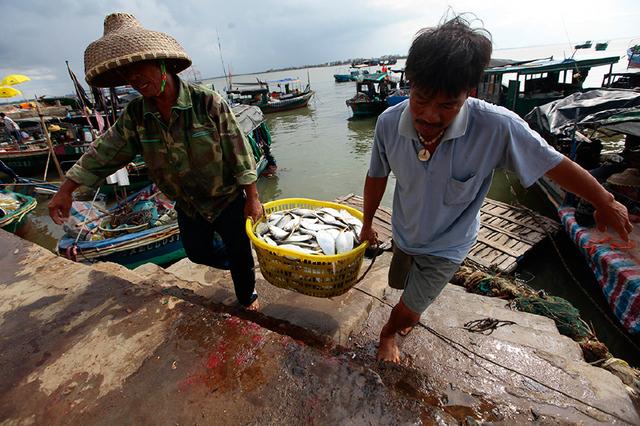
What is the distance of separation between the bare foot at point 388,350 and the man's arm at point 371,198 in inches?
30.0

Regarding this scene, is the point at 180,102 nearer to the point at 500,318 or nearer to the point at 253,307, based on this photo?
the point at 253,307

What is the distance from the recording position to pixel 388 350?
2400 mm

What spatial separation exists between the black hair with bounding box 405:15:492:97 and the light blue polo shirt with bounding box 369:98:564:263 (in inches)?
9.8

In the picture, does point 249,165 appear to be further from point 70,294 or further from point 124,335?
point 70,294

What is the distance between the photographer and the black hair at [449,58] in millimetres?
1369

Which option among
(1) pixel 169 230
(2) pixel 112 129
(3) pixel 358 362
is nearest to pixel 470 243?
(3) pixel 358 362

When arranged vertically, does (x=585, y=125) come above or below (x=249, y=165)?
below

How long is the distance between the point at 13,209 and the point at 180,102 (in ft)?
33.3

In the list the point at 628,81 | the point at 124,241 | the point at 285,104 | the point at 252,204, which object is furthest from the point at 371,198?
the point at 285,104

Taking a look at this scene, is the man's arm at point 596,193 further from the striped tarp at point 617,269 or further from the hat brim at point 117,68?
the striped tarp at point 617,269

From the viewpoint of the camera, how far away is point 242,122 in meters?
10.8

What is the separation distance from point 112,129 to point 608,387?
3977 mm

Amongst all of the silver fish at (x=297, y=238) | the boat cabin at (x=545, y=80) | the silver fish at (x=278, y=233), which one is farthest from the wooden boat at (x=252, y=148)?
the boat cabin at (x=545, y=80)

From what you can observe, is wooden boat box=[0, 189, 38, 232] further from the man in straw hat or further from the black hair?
the black hair
